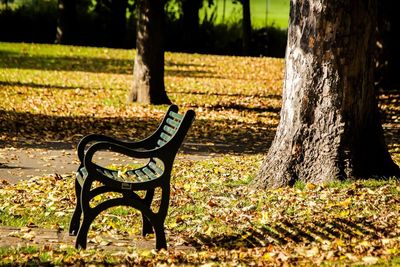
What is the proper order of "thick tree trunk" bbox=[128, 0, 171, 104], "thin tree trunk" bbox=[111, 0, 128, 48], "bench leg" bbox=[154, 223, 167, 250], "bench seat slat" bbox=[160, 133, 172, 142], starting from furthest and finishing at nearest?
"thin tree trunk" bbox=[111, 0, 128, 48] < "thick tree trunk" bbox=[128, 0, 171, 104] < "bench seat slat" bbox=[160, 133, 172, 142] < "bench leg" bbox=[154, 223, 167, 250]

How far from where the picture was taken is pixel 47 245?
7445 mm

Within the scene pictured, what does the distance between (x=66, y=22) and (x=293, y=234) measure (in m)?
31.0

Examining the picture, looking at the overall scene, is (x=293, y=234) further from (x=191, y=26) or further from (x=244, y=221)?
(x=191, y=26)

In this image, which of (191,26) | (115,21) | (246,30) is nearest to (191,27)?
(191,26)

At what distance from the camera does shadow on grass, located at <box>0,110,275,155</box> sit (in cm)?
1477

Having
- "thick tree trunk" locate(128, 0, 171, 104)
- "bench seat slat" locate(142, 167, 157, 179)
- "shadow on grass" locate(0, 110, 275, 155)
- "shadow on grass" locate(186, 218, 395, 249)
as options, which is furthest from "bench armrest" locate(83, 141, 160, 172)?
"thick tree trunk" locate(128, 0, 171, 104)

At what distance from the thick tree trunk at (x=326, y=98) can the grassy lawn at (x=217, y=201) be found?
0.27 meters

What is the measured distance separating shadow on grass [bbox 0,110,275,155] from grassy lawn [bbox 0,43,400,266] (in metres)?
0.02

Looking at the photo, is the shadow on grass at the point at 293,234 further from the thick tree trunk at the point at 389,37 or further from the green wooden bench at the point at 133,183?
the thick tree trunk at the point at 389,37

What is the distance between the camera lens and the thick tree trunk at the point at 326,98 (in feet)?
32.6

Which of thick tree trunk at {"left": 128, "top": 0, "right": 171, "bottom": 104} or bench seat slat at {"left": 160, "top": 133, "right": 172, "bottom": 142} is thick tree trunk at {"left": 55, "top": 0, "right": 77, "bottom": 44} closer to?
thick tree trunk at {"left": 128, "top": 0, "right": 171, "bottom": 104}

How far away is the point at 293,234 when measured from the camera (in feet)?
26.7

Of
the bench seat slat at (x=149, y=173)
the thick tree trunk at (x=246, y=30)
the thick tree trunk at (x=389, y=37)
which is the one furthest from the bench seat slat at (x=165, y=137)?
the thick tree trunk at (x=246, y=30)

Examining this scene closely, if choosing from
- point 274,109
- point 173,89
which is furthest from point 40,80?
point 274,109
